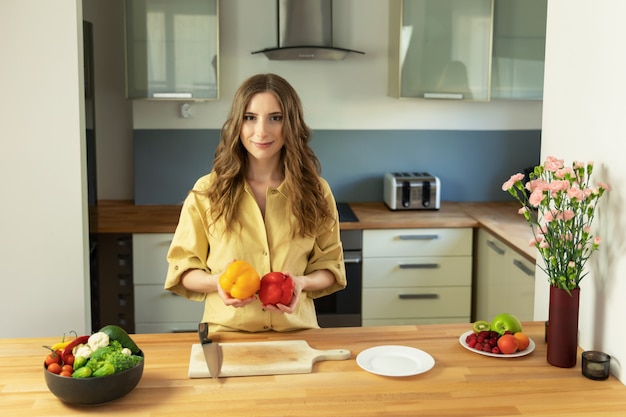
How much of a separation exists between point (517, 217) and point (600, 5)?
2406 millimetres

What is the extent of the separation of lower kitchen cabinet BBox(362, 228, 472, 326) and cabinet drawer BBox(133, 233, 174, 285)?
1.07m

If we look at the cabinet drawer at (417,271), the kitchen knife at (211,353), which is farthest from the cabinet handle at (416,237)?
the kitchen knife at (211,353)

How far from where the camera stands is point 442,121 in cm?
479

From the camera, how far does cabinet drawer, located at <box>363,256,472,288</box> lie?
422cm

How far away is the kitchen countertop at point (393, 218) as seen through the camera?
13.2 feet

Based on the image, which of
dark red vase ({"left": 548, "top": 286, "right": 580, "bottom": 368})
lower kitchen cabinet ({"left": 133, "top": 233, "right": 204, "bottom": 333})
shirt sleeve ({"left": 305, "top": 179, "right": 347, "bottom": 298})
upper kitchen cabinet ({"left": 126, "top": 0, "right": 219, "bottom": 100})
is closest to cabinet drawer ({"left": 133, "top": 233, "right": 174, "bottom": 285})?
lower kitchen cabinet ({"left": 133, "top": 233, "right": 204, "bottom": 333})

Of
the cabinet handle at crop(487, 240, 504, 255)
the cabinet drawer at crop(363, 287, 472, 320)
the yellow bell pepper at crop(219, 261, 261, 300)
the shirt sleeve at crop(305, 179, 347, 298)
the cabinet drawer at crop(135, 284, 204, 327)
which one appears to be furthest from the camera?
the cabinet drawer at crop(363, 287, 472, 320)

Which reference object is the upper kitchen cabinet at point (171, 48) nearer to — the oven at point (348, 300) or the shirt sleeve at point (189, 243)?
the oven at point (348, 300)

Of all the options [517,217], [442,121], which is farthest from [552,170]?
[442,121]

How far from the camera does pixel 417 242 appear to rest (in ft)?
13.8

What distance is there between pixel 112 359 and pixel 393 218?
268 centimetres

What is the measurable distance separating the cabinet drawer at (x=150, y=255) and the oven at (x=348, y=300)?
2.82 ft

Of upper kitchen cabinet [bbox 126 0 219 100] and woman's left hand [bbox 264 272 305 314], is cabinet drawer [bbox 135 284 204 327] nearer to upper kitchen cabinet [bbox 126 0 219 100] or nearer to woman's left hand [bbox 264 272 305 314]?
upper kitchen cabinet [bbox 126 0 219 100]

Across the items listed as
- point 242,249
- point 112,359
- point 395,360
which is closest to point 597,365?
point 395,360
